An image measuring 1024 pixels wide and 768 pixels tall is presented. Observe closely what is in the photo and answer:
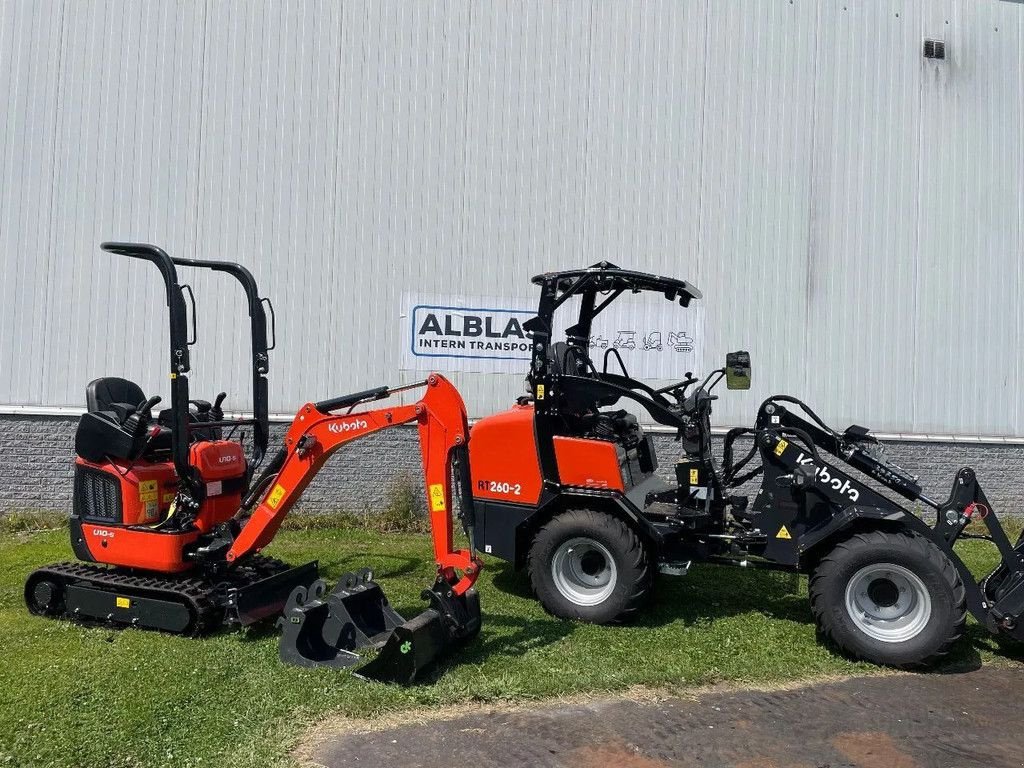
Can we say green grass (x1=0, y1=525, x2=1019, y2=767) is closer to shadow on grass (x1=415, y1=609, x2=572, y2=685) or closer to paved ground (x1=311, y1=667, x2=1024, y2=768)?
shadow on grass (x1=415, y1=609, x2=572, y2=685)

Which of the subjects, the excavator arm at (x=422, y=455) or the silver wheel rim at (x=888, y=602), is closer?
the excavator arm at (x=422, y=455)

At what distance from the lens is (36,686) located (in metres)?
5.05

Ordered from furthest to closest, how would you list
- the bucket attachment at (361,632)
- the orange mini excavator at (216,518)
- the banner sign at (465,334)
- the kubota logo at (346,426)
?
the banner sign at (465,334), the kubota logo at (346,426), the orange mini excavator at (216,518), the bucket attachment at (361,632)

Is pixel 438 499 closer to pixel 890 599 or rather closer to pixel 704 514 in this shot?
pixel 704 514

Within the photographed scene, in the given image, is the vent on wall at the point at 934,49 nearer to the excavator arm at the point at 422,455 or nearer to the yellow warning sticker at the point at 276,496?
the excavator arm at the point at 422,455

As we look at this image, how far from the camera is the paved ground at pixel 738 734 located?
447cm

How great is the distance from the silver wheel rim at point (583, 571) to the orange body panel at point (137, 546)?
9.05ft

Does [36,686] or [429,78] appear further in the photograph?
[429,78]

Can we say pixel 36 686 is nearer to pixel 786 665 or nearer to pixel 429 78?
pixel 786 665

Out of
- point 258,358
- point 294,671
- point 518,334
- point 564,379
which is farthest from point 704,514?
point 518,334

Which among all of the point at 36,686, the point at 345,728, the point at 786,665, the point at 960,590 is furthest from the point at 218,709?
the point at 960,590

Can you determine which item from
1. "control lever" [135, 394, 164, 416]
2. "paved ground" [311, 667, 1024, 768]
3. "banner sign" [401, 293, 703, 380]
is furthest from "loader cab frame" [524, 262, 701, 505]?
"banner sign" [401, 293, 703, 380]

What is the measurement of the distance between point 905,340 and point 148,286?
9574 millimetres

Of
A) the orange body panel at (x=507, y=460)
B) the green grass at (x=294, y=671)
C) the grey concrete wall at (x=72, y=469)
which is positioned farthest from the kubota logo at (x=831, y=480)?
the grey concrete wall at (x=72, y=469)
